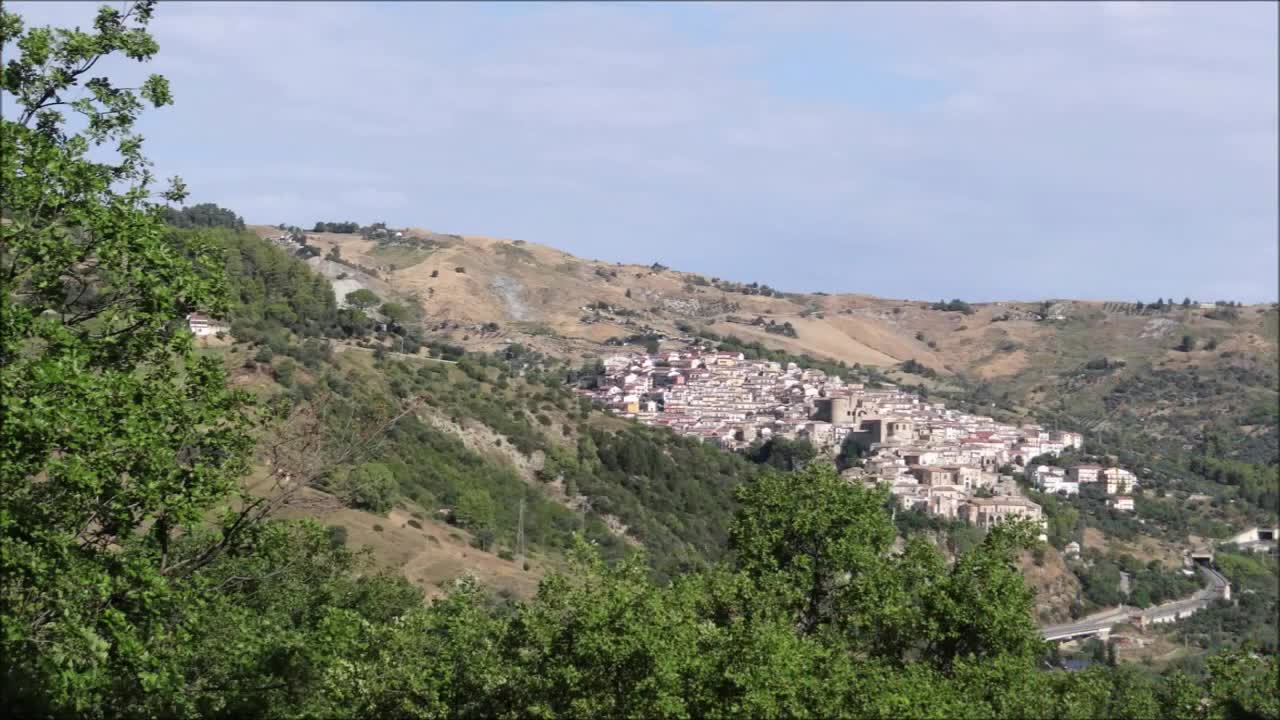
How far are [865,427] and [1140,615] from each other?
4145 centimetres

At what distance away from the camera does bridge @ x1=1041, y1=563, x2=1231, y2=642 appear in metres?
89.2

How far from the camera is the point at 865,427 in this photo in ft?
441

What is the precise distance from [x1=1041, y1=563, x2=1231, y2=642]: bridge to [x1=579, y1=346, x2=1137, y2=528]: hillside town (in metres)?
12.9

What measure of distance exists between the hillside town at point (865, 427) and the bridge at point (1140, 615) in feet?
42.4

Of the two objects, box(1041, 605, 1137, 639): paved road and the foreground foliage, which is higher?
the foreground foliage

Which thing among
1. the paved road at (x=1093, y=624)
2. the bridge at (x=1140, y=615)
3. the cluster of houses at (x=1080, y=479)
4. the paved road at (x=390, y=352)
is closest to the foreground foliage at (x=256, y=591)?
the paved road at (x=390, y=352)

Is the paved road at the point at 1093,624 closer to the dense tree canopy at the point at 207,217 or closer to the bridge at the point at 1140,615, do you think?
the bridge at the point at 1140,615

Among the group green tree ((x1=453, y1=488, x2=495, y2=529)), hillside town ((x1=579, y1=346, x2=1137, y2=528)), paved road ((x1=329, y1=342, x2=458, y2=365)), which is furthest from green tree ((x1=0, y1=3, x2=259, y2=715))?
hillside town ((x1=579, y1=346, x2=1137, y2=528))

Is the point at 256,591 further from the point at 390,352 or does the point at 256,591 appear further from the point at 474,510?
the point at 390,352

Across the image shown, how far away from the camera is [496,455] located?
86.1 meters

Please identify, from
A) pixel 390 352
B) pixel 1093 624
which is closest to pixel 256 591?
pixel 390 352

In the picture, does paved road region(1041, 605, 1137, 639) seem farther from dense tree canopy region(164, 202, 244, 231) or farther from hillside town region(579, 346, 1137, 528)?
dense tree canopy region(164, 202, 244, 231)

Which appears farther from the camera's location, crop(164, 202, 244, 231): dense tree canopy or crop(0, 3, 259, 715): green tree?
crop(164, 202, 244, 231): dense tree canopy

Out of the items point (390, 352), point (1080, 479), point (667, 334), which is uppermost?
point (667, 334)
